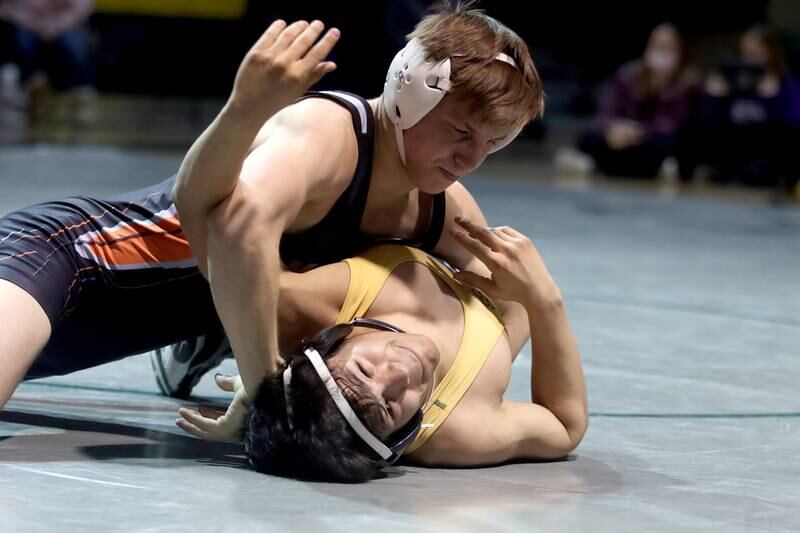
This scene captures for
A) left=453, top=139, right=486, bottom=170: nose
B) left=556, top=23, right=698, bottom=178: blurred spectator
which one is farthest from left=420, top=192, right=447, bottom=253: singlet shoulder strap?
left=556, top=23, right=698, bottom=178: blurred spectator

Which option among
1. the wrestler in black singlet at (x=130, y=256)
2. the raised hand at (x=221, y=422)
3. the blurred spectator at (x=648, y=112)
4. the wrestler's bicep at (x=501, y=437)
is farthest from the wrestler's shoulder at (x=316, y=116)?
the blurred spectator at (x=648, y=112)

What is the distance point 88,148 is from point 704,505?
27.2 ft

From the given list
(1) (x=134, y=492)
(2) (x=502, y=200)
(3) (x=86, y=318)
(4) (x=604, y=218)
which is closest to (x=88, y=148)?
(2) (x=502, y=200)

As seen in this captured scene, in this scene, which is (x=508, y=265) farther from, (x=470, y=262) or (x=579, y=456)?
(x=579, y=456)

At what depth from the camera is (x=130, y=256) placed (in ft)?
9.21

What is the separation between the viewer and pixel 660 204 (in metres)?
8.30

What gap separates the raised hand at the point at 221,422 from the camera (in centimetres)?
257

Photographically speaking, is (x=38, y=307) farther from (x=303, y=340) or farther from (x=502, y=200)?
(x=502, y=200)

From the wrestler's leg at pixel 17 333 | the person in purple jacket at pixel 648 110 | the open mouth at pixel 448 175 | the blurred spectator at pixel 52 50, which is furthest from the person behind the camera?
the blurred spectator at pixel 52 50

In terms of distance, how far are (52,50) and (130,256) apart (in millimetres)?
9851

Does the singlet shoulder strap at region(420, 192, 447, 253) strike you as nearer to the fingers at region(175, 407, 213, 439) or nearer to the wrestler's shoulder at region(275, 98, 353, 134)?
the wrestler's shoulder at region(275, 98, 353, 134)

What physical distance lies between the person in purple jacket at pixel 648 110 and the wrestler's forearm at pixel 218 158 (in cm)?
780

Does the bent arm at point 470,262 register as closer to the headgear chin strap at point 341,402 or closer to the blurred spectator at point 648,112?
the headgear chin strap at point 341,402

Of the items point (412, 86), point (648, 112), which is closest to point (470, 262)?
point (412, 86)
